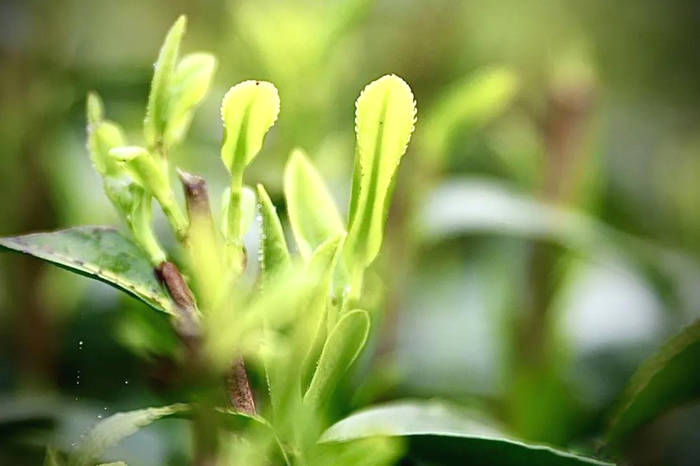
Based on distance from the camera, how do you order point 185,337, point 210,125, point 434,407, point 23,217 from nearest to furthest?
point 185,337 < point 434,407 < point 23,217 < point 210,125

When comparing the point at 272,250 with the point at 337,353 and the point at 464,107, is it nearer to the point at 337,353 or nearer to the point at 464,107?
the point at 337,353

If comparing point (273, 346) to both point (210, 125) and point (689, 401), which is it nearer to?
point (689, 401)

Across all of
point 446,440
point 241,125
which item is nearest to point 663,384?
point 446,440

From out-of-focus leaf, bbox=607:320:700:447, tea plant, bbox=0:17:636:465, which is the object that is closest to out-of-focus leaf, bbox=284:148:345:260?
tea plant, bbox=0:17:636:465

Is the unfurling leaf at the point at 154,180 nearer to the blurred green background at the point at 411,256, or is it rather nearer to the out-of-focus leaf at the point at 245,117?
the out-of-focus leaf at the point at 245,117

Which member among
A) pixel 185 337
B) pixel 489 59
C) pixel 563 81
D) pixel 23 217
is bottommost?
pixel 185 337

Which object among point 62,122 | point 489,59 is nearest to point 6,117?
point 62,122

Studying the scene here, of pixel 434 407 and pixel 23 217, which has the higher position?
pixel 23 217
